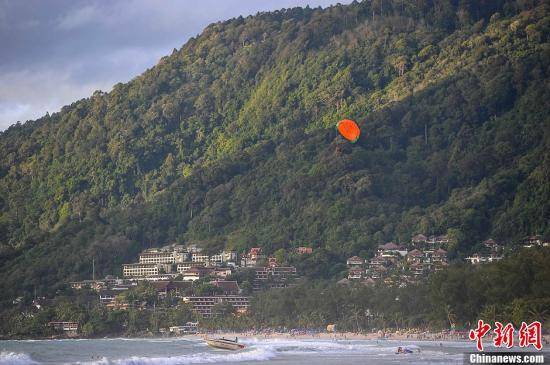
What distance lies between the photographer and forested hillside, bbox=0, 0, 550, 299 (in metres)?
136

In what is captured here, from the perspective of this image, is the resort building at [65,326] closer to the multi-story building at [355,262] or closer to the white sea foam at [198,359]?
the multi-story building at [355,262]

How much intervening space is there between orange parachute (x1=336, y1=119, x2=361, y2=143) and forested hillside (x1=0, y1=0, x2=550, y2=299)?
927 mm

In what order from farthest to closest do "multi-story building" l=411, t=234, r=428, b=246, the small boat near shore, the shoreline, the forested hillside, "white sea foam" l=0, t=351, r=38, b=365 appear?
the forested hillside
"multi-story building" l=411, t=234, r=428, b=246
the shoreline
the small boat near shore
"white sea foam" l=0, t=351, r=38, b=365

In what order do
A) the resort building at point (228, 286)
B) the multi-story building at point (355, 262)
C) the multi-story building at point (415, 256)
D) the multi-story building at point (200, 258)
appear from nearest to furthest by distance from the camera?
the multi-story building at point (415, 256), the resort building at point (228, 286), the multi-story building at point (355, 262), the multi-story building at point (200, 258)

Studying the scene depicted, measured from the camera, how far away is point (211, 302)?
402 feet

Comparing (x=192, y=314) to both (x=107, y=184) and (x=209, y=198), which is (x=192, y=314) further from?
(x=107, y=184)

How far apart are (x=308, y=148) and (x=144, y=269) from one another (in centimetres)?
2633

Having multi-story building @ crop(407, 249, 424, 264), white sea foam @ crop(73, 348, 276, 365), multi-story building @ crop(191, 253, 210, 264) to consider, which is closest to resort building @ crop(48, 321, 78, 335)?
multi-story building @ crop(191, 253, 210, 264)

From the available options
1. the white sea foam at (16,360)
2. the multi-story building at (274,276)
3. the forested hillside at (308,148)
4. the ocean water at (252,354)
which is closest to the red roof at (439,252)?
the forested hillside at (308,148)

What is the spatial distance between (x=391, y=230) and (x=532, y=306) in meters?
52.1

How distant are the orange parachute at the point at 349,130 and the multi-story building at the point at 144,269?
26.9 m

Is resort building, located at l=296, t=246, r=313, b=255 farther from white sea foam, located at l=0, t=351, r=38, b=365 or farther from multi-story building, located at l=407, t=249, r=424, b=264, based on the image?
white sea foam, located at l=0, t=351, r=38, b=365

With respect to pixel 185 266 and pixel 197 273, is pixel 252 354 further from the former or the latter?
pixel 185 266

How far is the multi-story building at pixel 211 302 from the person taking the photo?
393 ft
